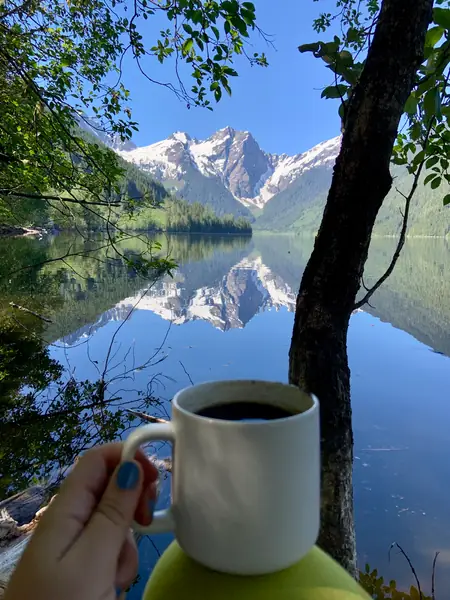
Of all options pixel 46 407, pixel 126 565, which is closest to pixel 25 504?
pixel 46 407

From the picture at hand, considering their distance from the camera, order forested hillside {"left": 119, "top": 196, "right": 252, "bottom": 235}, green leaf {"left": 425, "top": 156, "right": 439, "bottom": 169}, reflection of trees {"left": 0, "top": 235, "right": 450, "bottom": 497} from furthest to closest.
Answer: forested hillside {"left": 119, "top": 196, "right": 252, "bottom": 235}
reflection of trees {"left": 0, "top": 235, "right": 450, "bottom": 497}
green leaf {"left": 425, "top": 156, "right": 439, "bottom": 169}

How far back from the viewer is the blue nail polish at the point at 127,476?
63cm

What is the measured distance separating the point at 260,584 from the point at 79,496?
1.11ft

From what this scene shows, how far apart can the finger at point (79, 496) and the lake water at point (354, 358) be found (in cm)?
286

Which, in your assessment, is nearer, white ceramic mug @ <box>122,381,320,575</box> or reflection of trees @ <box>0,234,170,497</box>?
white ceramic mug @ <box>122,381,320,575</box>

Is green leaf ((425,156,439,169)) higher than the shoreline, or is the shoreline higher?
green leaf ((425,156,439,169))

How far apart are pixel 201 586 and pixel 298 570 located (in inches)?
6.7

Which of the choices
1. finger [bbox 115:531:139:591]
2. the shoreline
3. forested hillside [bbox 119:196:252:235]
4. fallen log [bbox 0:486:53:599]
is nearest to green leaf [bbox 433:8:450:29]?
finger [bbox 115:531:139:591]

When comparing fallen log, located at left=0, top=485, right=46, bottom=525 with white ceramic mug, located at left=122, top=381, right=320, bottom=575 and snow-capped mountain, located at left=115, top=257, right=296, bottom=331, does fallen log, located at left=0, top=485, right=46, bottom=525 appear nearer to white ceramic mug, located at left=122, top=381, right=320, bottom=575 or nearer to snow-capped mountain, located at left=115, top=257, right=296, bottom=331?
white ceramic mug, located at left=122, top=381, right=320, bottom=575

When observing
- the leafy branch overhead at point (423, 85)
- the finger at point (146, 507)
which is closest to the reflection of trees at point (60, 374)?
the leafy branch overhead at point (423, 85)

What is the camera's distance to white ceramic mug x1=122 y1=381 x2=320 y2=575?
0.63 metres

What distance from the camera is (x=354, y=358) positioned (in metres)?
8.73

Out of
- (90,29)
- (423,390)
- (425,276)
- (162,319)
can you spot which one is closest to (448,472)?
(423,390)

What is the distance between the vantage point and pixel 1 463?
4.29 metres
